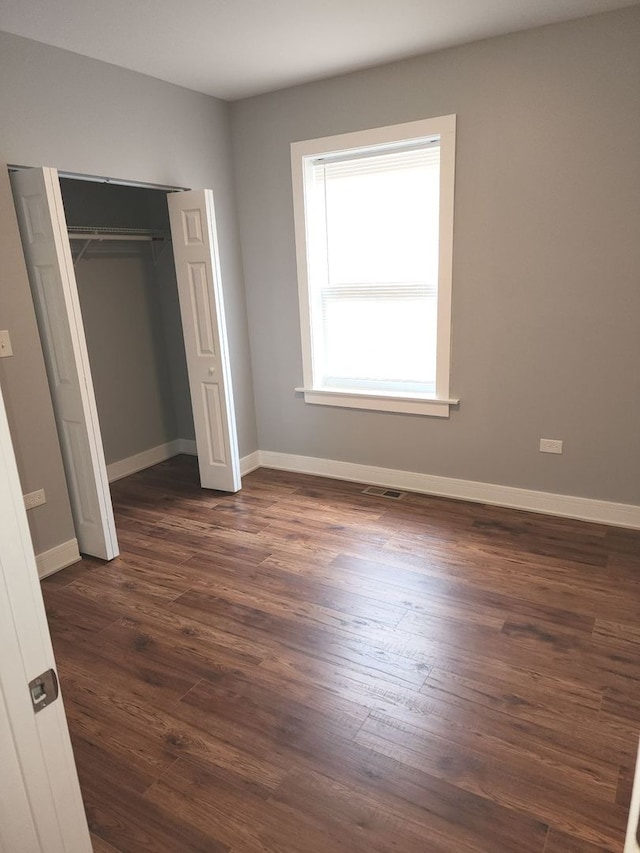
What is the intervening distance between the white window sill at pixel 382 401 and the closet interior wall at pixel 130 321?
1.44 m

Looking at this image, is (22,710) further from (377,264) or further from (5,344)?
(377,264)

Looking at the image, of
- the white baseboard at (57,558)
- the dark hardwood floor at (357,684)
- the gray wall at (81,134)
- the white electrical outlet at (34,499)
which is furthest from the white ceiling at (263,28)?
the dark hardwood floor at (357,684)

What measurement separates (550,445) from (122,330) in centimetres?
345

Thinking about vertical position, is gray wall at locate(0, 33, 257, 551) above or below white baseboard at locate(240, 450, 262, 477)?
above

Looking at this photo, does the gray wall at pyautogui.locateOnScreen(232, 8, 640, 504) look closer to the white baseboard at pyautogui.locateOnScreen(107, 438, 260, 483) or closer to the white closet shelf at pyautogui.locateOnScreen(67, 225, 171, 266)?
the white closet shelf at pyautogui.locateOnScreen(67, 225, 171, 266)

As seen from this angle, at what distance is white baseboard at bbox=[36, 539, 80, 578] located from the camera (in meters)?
3.04

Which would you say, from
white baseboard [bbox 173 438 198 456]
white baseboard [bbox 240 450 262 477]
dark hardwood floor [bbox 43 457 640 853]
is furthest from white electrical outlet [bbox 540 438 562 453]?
white baseboard [bbox 173 438 198 456]

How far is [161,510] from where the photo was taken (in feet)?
12.7

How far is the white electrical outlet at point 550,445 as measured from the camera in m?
3.38

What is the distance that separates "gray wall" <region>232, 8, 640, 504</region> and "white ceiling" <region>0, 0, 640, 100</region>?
19cm

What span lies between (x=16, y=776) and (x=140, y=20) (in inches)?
119

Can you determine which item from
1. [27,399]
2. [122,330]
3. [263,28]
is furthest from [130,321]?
[263,28]

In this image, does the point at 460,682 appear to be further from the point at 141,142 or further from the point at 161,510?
the point at 141,142

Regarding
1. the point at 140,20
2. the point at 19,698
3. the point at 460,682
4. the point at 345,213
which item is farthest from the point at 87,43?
the point at 460,682
